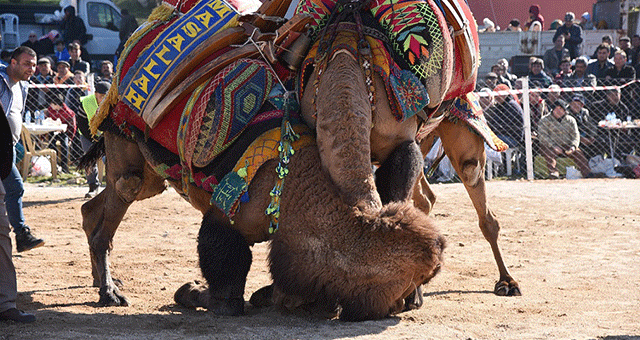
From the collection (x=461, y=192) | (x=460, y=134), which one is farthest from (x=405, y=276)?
(x=461, y=192)

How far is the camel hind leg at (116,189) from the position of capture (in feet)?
17.9

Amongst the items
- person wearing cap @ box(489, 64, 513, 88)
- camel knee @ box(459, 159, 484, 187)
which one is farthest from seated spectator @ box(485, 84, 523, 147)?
camel knee @ box(459, 159, 484, 187)

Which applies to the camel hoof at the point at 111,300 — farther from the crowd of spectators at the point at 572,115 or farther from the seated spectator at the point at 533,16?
the seated spectator at the point at 533,16

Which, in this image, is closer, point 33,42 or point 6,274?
point 6,274

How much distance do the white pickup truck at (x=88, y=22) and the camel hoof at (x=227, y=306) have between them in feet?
50.2

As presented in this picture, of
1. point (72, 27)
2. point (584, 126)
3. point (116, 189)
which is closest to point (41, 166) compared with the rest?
point (72, 27)

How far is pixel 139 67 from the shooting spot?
4961mm

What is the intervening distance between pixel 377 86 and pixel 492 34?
14087 mm

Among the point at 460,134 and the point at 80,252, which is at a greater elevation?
the point at 460,134

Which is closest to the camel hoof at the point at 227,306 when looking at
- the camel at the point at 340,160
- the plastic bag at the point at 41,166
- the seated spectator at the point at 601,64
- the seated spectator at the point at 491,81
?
the camel at the point at 340,160

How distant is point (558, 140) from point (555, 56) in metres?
4.24

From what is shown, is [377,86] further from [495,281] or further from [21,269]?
[21,269]

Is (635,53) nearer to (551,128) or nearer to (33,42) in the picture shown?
(551,128)

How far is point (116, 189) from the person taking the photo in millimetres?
5555
